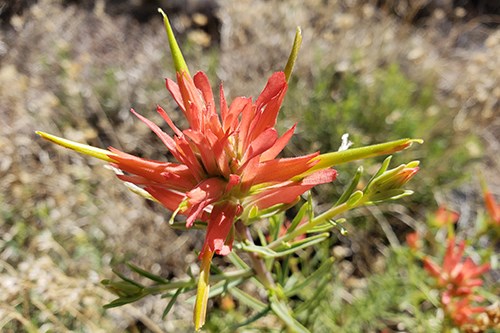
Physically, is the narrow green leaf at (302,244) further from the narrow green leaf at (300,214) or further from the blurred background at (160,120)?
the blurred background at (160,120)

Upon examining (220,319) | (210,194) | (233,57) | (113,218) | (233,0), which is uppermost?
(210,194)

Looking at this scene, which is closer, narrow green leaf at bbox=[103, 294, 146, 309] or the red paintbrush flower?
narrow green leaf at bbox=[103, 294, 146, 309]

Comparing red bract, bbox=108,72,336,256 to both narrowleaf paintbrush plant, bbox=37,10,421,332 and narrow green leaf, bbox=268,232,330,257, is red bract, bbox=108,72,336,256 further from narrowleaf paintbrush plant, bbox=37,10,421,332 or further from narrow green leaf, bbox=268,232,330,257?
narrow green leaf, bbox=268,232,330,257

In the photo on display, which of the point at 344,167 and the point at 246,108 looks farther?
the point at 344,167

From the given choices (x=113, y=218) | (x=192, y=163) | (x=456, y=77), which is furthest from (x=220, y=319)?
(x=456, y=77)

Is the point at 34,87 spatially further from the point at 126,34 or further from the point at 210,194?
the point at 210,194

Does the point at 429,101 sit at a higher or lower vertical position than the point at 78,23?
lower

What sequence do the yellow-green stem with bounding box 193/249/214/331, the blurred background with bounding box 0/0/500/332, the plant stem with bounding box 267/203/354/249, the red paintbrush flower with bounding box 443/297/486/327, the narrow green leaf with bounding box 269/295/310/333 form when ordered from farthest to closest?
the blurred background with bounding box 0/0/500/332
the red paintbrush flower with bounding box 443/297/486/327
the narrow green leaf with bounding box 269/295/310/333
the plant stem with bounding box 267/203/354/249
the yellow-green stem with bounding box 193/249/214/331

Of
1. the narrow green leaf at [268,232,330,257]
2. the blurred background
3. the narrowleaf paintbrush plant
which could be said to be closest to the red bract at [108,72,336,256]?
the narrowleaf paintbrush plant
